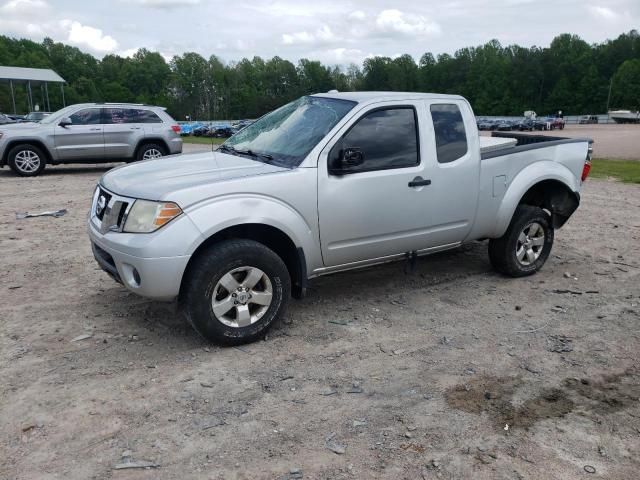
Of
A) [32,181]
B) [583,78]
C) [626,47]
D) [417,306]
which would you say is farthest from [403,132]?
[626,47]

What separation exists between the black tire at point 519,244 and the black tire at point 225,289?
2576mm

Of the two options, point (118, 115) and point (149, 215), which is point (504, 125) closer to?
point (118, 115)

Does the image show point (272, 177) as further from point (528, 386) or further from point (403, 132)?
point (528, 386)

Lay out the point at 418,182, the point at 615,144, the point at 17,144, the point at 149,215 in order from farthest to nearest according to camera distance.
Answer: the point at 615,144
the point at 17,144
the point at 418,182
the point at 149,215

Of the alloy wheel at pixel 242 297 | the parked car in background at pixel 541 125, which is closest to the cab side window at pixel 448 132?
the alloy wheel at pixel 242 297

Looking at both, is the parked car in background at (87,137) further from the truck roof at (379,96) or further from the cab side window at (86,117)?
the truck roof at (379,96)

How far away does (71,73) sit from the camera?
4968 inches

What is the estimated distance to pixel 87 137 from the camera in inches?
531

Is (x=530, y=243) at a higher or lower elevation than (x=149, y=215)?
lower

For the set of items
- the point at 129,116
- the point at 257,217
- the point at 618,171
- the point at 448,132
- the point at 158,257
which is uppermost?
the point at 129,116

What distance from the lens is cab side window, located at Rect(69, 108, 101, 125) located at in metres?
13.4

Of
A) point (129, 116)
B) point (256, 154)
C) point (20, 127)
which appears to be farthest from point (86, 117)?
point (256, 154)

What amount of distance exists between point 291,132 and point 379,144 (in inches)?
30.0

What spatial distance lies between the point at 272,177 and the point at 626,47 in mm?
146077
